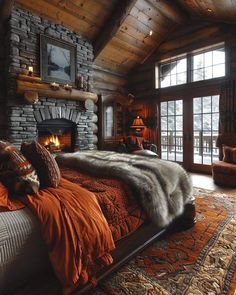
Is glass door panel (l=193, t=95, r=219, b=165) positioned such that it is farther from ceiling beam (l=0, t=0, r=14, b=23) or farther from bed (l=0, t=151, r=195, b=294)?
ceiling beam (l=0, t=0, r=14, b=23)

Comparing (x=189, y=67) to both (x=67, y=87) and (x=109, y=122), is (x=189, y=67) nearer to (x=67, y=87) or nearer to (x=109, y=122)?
(x=109, y=122)

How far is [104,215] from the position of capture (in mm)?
1362

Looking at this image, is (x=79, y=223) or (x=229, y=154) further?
(x=229, y=154)

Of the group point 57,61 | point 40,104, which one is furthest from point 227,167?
point 57,61

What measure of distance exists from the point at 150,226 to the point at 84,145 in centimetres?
369

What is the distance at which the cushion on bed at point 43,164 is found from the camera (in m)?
1.45

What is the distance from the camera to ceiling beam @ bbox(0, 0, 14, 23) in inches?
144

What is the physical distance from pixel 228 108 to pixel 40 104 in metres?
4.17

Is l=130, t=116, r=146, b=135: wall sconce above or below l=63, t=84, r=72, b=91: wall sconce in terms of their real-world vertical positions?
below

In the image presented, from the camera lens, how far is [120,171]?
1.72 m

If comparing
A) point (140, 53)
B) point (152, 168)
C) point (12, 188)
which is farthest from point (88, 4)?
point (12, 188)

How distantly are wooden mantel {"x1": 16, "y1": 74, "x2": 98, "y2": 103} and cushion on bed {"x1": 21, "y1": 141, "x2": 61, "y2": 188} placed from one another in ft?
9.15

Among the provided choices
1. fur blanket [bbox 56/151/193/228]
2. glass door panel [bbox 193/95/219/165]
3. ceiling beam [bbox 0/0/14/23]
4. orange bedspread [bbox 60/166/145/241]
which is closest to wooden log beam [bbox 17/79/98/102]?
ceiling beam [bbox 0/0/14/23]

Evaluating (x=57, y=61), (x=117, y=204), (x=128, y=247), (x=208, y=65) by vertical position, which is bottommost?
(x=128, y=247)
